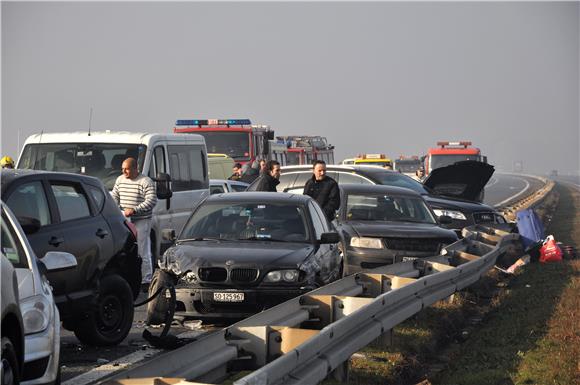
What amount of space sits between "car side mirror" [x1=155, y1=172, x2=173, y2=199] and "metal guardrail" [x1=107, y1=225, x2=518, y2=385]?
5372 mm

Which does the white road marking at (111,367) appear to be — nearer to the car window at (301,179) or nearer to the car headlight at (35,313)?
the car headlight at (35,313)

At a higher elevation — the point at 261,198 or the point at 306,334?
the point at 261,198

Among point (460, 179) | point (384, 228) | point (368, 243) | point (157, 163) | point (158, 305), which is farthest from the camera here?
point (460, 179)

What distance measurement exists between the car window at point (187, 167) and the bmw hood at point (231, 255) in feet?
21.3

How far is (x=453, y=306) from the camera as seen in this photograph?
611 inches

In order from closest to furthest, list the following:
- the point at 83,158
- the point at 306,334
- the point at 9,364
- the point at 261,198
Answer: the point at 9,364, the point at 306,334, the point at 261,198, the point at 83,158

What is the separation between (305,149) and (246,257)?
34.3 m


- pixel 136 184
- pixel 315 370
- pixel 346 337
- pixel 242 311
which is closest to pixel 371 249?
pixel 136 184

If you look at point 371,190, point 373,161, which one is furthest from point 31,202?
point 373,161

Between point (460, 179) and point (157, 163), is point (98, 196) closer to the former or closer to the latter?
point (157, 163)

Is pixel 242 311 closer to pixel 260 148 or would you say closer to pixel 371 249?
pixel 371 249

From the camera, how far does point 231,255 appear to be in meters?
12.8

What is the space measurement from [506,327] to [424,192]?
1200cm

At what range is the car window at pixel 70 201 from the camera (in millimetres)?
11164
